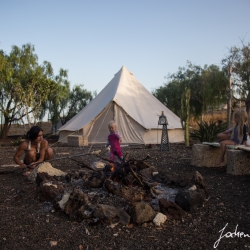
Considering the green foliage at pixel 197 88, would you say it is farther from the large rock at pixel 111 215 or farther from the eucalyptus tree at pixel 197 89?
the large rock at pixel 111 215

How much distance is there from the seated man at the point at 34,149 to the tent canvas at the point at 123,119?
7.12 metres

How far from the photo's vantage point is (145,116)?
13344 millimetres

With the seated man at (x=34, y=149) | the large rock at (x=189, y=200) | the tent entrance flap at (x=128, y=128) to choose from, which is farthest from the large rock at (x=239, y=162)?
the tent entrance flap at (x=128, y=128)

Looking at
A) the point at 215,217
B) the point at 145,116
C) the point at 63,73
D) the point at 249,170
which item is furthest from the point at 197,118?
the point at 215,217

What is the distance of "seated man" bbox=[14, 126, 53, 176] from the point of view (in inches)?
203

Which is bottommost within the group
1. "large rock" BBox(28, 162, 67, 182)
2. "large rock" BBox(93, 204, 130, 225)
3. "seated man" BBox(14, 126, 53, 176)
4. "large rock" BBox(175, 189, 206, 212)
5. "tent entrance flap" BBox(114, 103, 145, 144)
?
"large rock" BBox(93, 204, 130, 225)

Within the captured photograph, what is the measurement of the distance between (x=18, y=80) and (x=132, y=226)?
1880cm

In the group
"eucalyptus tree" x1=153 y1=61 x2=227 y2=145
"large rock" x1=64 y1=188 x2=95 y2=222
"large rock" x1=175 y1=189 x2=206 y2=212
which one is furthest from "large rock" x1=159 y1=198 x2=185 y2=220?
"eucalyptus tree" x1=153 y1=61 x2=227 y2=145

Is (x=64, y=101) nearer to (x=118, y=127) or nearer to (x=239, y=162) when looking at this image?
(x=118, y=127)

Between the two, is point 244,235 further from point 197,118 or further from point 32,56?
point 197,118

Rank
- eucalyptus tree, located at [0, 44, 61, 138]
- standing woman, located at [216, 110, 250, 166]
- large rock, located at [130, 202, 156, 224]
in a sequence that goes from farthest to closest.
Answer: eucalyptus tree, located at [0, 44, 61, 138] < standing woman, located at [216, 110, 250, 166] < large rock, located at [130, 202, 156, 224]

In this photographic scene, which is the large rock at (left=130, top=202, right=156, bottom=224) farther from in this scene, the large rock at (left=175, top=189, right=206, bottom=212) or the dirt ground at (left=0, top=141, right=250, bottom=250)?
the large rock at (left=175, top=189, right=206, bottom=212)

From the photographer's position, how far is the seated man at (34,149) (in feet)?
16.9

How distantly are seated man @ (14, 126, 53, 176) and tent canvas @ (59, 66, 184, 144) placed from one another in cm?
712
